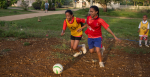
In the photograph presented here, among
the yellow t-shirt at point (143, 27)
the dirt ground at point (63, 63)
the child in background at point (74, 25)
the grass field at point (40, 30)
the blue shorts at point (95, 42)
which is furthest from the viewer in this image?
the grass field at point (40, 30)

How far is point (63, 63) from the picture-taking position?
16.2 feet

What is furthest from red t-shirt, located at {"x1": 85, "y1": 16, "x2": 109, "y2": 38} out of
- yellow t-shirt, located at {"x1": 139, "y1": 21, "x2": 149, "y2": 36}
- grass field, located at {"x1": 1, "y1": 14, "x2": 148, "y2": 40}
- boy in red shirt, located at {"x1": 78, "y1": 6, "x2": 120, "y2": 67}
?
grass field, located at {"x1": 1, "y1": 14, "x2": 148, "y2": 40}

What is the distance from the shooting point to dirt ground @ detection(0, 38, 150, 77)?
4.27m

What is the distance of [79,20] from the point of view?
531 centimetres

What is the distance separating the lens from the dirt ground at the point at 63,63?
4.27m

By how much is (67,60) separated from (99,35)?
4.18 ft

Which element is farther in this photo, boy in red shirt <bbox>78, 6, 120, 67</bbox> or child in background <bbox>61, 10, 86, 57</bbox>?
child in background <bbox>61, 10, 86, 57</bbox>

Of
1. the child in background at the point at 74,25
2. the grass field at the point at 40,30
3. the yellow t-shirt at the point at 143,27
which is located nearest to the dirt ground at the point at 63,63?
the child in background at the point at 74,25

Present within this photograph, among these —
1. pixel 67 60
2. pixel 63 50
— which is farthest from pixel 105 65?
pixel 63 50

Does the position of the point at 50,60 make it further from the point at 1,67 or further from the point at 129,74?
the point at 129,74

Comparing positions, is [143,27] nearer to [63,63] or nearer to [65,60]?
[65,60]

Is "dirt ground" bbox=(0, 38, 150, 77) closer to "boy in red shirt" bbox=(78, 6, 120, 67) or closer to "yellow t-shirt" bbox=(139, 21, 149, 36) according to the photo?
"boy in red shirt" bbox=(78, 6, 120, 67)

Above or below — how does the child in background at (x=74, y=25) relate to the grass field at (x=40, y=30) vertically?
above

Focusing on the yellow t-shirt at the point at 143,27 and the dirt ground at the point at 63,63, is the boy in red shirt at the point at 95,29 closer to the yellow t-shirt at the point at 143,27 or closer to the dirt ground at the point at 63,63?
the dirt ground at the point at 63,63
